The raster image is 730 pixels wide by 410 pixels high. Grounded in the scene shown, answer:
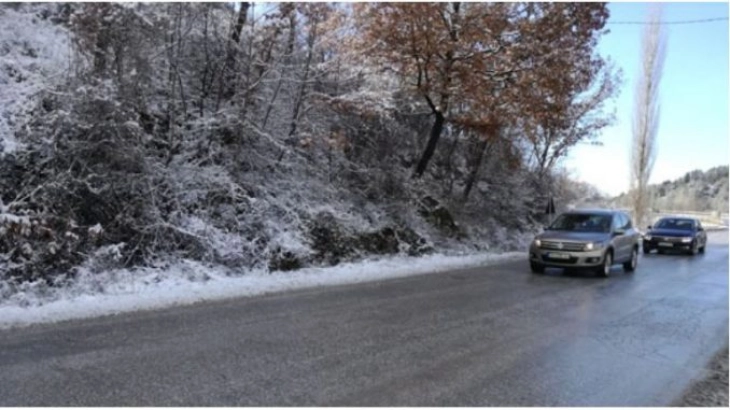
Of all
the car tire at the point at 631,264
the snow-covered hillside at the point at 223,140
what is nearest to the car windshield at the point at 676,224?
the snow-covered hillside at the point at 223,140

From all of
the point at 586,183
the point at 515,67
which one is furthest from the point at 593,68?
the point at 586,183

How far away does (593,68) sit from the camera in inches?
850

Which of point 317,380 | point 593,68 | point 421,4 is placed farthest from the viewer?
point 593,68

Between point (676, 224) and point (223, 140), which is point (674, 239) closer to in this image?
point (676, 224)

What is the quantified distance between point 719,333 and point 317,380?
249 inches

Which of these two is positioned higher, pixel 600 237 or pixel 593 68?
pixel 593 68

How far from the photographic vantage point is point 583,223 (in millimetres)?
15805

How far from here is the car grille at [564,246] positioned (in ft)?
46.8

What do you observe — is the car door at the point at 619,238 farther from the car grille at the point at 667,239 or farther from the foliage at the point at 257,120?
the car grille at the point at 667,239

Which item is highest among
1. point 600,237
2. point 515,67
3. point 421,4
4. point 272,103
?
point 421,4

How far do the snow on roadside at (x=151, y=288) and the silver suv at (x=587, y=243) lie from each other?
3596mm

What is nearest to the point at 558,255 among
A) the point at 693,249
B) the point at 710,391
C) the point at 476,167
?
the point at 710,391

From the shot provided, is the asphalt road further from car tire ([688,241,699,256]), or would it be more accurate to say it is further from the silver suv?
car tire ([688,241,699,256])

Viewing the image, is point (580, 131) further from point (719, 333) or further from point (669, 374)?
point (669, 374)
